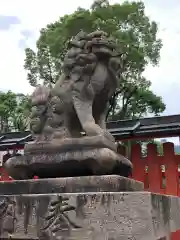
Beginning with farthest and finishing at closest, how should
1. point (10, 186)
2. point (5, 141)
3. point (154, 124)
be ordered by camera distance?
point (5, 141)
point (154, 124)
point (10, 186)

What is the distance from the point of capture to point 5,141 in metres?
8.28

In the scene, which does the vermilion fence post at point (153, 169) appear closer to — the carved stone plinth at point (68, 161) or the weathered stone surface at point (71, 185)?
the carved stone plinth at point (68, 161)

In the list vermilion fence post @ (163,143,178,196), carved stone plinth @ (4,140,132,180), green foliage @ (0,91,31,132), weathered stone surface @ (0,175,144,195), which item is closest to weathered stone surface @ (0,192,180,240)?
weathered stone surface @ (0,175,144,195)

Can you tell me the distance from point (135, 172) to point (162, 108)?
12.4m

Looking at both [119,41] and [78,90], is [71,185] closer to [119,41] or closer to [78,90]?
[78,90]

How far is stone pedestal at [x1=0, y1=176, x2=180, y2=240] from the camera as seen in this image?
2631mm

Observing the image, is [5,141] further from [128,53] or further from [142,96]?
[142,96]

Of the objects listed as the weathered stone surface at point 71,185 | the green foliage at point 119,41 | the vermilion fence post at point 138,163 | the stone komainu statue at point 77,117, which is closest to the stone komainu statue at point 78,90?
the stone komainu statue at point 77,117

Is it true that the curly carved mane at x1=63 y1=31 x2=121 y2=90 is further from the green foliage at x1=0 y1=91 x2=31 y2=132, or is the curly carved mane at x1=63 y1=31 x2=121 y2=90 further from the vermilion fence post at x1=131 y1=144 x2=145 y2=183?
the green foliage at x1=0 y1=91 x2=31 y2=132

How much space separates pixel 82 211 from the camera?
272 centimetres

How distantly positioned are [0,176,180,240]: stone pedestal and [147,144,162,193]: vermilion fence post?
3.52 m

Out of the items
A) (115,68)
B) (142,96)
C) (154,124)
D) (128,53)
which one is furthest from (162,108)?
(115,68)

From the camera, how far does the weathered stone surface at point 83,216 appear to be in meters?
2.62

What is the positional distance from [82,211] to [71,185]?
1.34ft
